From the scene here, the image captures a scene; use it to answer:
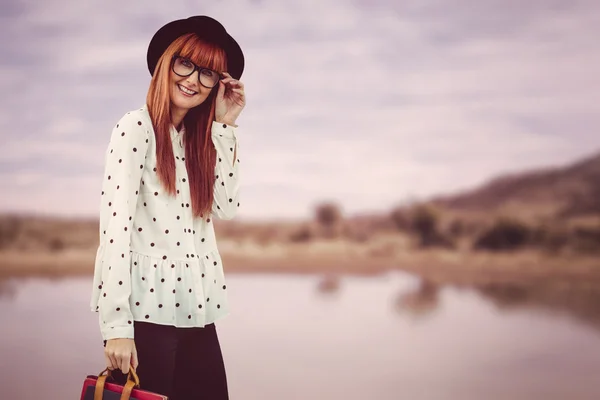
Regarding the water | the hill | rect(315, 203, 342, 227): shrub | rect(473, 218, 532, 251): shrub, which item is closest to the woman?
the water

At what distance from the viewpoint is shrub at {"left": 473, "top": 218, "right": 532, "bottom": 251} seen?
129 inches

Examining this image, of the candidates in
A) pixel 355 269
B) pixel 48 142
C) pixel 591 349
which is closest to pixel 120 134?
pixel 48 142

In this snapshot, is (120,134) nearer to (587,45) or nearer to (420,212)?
(420,212)

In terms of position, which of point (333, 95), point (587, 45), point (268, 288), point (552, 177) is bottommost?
point (268, 288)

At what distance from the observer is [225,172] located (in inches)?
59.6

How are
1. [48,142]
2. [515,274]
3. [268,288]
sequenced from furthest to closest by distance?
[515,274] < [268,288] < [48,142]

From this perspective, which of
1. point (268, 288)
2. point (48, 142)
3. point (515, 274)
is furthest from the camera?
point (515, 274)

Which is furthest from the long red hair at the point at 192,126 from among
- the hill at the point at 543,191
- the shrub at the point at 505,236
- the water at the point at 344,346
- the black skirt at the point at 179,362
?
the shrub at the point at 505,236

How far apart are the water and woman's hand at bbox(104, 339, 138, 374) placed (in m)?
1.43

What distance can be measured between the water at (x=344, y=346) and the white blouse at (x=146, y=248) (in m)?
1.35

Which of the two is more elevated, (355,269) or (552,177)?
(552,177)

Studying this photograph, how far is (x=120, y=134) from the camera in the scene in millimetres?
1302

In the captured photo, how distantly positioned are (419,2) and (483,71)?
1.44 ft

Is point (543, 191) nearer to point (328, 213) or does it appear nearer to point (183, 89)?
point (328, 213)
